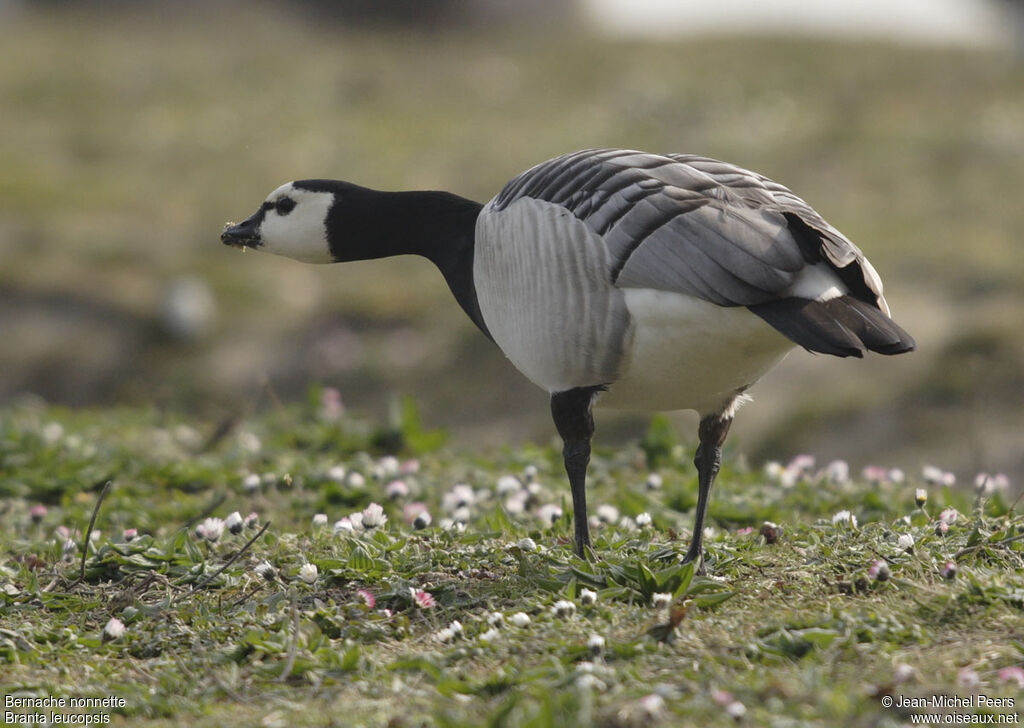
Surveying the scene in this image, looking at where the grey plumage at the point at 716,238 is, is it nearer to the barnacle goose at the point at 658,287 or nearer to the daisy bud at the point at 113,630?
the barnacle goose at the point at 658,287

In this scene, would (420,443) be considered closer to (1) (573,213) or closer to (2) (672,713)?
(1) (573,213)

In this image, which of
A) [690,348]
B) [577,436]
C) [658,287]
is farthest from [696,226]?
[577,436]

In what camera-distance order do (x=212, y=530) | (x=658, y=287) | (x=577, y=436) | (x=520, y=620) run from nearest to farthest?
(x=520, y=620)
(x=658, y=287)
(x=577, y=436)
(x=212, y=530)

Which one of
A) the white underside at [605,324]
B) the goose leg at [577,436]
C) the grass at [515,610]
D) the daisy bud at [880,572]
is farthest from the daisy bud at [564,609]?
the daisy bud at [880,572]

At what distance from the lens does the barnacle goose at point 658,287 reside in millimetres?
4172

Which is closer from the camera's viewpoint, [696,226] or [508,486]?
[696,226]

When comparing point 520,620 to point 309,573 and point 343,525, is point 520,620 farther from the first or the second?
point 343,525

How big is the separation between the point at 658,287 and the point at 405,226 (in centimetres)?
159

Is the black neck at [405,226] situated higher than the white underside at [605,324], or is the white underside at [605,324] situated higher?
the black neck at [405,226]

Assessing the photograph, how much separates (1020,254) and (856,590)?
8030mm

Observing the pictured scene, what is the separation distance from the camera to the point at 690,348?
14.5 feet

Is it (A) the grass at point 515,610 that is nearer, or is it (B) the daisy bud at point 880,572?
(A) the grass at point 515,610

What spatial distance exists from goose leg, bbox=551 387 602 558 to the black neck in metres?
0.76

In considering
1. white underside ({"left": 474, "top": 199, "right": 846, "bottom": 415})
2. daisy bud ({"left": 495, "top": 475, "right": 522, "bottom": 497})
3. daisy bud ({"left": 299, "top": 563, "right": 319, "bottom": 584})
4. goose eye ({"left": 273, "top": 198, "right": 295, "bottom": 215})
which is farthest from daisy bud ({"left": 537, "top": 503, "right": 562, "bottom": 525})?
goose eye ({"left": 273, "top": 198, "right": 295, "bottom": 215})
